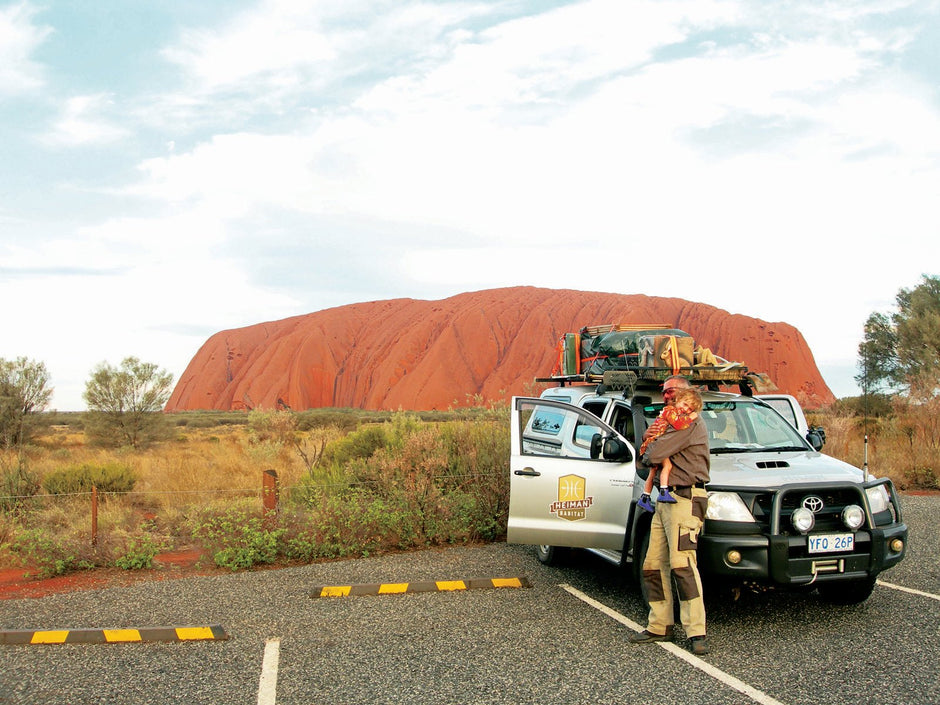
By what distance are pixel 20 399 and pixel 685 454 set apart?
22380 mm

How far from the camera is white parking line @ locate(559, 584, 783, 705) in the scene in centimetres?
445

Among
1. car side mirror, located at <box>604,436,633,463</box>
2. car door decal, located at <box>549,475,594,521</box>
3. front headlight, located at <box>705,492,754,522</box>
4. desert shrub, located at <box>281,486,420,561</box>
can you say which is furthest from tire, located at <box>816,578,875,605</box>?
desert shrub, located at <box>281,486,420,561</box>

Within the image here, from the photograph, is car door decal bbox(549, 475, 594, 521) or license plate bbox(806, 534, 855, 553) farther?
car door decal bbox(549, 475, 594, 521)

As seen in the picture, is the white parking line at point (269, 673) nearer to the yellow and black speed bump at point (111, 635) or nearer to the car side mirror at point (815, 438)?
the yellow and black speed bump at point (111, 635)

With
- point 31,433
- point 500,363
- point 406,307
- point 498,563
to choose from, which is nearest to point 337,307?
point 406,307

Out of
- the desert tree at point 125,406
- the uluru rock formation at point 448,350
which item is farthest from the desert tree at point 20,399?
the uluru rock formation at point 448,350

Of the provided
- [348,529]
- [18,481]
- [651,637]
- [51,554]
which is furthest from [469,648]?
[18,481]

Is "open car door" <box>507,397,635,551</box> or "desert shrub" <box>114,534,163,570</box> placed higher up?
"open car door" <box>507,397,635,551</box>

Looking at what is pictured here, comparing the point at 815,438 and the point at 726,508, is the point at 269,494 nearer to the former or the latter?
the point at 726,508

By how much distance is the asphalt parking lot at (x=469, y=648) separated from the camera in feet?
15.3

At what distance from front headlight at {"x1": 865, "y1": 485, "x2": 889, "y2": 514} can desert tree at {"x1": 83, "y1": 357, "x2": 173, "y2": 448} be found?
23380 millimetres

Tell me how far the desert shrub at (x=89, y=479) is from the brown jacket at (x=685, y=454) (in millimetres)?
11788

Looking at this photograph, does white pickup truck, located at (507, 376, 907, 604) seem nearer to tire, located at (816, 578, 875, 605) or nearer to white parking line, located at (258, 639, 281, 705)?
tire, located at (816, 578, 875, 605)

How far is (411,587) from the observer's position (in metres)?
7.39
